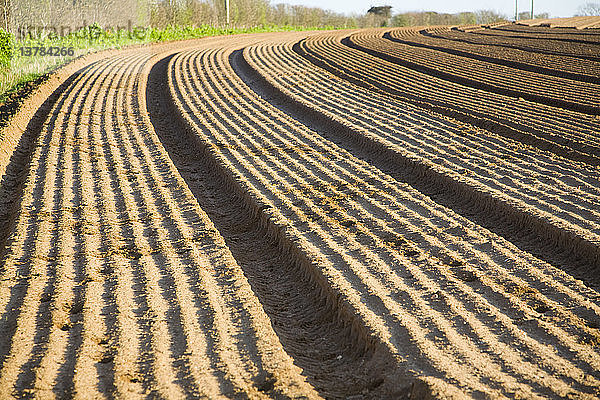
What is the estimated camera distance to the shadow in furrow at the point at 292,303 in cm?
368

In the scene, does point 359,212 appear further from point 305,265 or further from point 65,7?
point 65,7

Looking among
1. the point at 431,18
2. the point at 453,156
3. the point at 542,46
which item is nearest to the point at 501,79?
the point at 453,156

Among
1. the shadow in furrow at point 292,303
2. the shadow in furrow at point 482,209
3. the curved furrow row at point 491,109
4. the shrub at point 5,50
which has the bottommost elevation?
the shadow in furrow at point 292,303

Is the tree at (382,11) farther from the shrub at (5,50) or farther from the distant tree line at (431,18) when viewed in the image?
the shrub at (5,50)

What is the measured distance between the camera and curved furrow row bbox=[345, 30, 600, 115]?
452 inches

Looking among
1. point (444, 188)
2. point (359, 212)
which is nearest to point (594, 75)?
point (444, 188)

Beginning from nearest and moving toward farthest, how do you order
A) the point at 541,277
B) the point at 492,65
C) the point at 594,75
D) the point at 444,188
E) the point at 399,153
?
the point at 541,277
the point at 444,188
the point at 399,153
the point at 594,75
the point at 492,65

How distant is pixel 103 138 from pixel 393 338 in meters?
7.26


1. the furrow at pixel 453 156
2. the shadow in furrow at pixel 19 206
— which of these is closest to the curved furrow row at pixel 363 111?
the furrow at pixel 453 156

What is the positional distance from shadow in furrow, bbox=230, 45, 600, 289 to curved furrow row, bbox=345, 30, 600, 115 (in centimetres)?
448

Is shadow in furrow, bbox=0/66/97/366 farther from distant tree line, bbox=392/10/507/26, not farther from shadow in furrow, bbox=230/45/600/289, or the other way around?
distant tree line, bbox=392/10/507/26

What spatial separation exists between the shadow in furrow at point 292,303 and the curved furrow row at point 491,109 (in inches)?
179

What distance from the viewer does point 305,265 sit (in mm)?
5180

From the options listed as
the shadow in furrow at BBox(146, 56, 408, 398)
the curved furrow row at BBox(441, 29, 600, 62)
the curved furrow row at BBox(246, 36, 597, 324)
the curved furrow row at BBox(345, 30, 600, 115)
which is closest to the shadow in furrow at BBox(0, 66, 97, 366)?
the shadow in furrow at BBox(146, 56, 408, 398)
